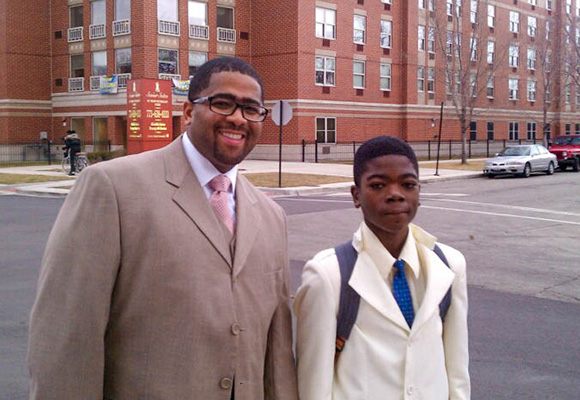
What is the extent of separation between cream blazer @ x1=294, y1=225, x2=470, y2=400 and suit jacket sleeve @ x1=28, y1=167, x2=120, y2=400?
29.9 inches

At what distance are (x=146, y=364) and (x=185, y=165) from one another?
0.68m

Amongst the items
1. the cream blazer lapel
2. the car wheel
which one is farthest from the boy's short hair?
the car wheel

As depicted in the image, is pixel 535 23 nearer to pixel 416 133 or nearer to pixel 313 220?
pixel 416 133

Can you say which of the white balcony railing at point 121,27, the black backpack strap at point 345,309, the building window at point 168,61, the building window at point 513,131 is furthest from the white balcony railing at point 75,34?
the black backpack strap at point 345,309

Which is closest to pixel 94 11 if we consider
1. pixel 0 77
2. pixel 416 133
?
pixel 0 77

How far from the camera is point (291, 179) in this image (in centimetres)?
2414

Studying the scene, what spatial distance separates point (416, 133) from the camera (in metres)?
44.0

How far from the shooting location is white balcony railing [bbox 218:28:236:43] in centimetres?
3697

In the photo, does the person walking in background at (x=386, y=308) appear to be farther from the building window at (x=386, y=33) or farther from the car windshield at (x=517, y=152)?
the building window at (x=386, y=33)

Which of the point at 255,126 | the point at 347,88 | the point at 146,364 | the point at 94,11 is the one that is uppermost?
Result: the point at 94,11

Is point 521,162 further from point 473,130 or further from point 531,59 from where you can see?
point 531,59

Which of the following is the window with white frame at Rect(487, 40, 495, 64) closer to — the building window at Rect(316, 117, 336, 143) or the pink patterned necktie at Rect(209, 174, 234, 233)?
the building window at Rect(316, 117, 336, 143)

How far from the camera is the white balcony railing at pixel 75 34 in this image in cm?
3739

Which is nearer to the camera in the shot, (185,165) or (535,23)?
(185,165)
